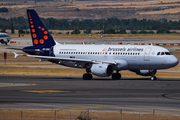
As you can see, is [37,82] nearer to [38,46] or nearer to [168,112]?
[38,46]

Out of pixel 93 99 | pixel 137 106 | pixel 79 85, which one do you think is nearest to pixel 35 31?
pixel 79 85

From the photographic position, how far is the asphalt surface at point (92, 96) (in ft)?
97.2

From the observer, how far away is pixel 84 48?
53.8 m

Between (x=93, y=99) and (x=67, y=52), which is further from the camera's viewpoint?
(x=67, y=52)

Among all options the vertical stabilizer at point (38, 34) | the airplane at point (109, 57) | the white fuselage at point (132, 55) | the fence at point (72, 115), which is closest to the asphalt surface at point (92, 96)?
the fence at point (72, 115)

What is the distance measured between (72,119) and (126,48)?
93.4 feet

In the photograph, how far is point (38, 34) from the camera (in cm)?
5750

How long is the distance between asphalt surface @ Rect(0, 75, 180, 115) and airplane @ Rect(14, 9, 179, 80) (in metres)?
3.47

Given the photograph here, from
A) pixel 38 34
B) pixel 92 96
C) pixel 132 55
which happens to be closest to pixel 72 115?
pixel 92 96

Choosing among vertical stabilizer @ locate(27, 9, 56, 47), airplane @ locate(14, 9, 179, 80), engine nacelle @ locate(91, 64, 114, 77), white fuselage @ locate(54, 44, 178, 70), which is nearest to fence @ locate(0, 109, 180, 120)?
engine nacelle @ locate(91, 64, 114, 77)

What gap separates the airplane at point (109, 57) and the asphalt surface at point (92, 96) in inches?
137

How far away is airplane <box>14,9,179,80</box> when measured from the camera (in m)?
48.9

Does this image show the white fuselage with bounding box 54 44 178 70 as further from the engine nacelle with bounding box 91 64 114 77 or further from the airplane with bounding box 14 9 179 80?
the engine nacelle with bounding box 91 64 114 77

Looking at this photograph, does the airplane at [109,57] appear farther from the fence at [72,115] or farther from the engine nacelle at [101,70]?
the fence at [72,115]
